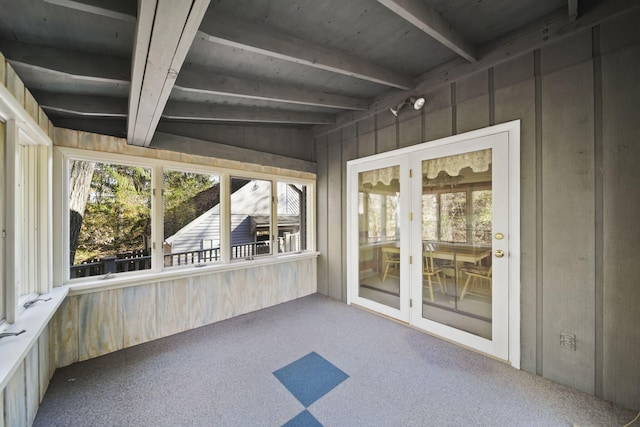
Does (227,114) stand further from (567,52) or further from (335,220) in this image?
(567,52)

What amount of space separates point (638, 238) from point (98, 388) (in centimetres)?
423

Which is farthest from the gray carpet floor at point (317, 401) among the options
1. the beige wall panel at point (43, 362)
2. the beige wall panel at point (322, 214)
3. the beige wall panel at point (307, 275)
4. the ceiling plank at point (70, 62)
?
the ceiling plank at point (70, 62)

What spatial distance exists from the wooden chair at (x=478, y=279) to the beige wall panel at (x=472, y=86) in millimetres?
1736

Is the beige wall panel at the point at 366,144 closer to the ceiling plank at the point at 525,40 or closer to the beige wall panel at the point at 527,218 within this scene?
the ceiling plank at the point at 525,40

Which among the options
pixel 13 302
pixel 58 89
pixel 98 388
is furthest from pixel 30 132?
pixel 98 388

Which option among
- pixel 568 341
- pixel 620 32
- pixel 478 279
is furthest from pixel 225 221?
→ pixel 620 32

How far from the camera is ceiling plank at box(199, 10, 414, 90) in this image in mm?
1638

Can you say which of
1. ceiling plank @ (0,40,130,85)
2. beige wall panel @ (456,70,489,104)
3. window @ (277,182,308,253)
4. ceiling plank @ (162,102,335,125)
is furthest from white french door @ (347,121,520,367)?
ceiling plank @ (0,40,130,85)

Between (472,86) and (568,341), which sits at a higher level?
(472,86)

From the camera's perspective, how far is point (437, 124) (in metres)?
2.68

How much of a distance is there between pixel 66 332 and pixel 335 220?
10.7 ft

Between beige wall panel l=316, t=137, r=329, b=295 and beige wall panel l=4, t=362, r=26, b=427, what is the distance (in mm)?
Answer: 3229

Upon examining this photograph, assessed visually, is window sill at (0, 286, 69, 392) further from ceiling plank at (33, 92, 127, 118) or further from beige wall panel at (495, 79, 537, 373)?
beige wall panel at (495, 79, 537, 373)

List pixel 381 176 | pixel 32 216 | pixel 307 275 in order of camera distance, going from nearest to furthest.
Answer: pixel 32 216, pixel 381 176, pixel 307 275
